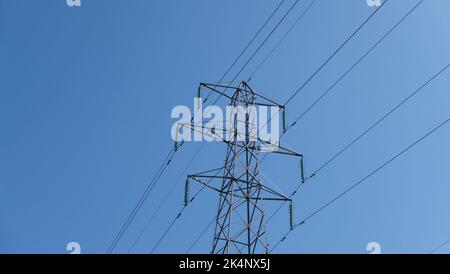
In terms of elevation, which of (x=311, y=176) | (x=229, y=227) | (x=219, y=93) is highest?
(x=219, y=93)

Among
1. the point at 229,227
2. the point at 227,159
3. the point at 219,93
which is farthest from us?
the point at 219,93
